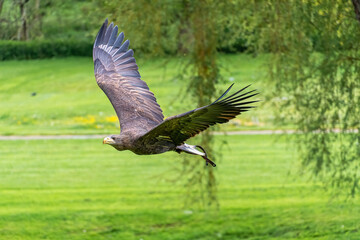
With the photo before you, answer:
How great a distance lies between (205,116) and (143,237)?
5.79m

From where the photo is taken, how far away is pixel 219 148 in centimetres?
Answer: 1074

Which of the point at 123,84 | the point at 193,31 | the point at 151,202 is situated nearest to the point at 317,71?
the point at 193,31

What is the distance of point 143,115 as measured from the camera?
678cm

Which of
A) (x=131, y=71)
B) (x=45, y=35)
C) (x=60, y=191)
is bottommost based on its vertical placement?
(x=60, y=191)

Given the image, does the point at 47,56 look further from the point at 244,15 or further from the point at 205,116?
the point at 205,116

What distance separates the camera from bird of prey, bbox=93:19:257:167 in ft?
17.6

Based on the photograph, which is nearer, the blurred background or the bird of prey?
the bird of prey

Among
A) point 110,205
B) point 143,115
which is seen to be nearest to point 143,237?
point 110,205

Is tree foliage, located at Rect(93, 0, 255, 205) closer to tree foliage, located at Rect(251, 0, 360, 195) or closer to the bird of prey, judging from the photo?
tree foliage, located at Rect(251, 0, 360, 195)

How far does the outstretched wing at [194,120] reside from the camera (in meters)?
5.26

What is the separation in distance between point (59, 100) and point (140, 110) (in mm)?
17928

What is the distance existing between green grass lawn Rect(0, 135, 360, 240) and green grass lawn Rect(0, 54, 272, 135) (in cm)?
328

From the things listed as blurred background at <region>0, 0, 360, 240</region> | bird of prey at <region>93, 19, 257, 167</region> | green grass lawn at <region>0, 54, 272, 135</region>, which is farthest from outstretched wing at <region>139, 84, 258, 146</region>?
green grass lawn at <region>0, 54, 272, 135</region>

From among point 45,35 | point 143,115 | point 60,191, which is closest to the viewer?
point 143,115
